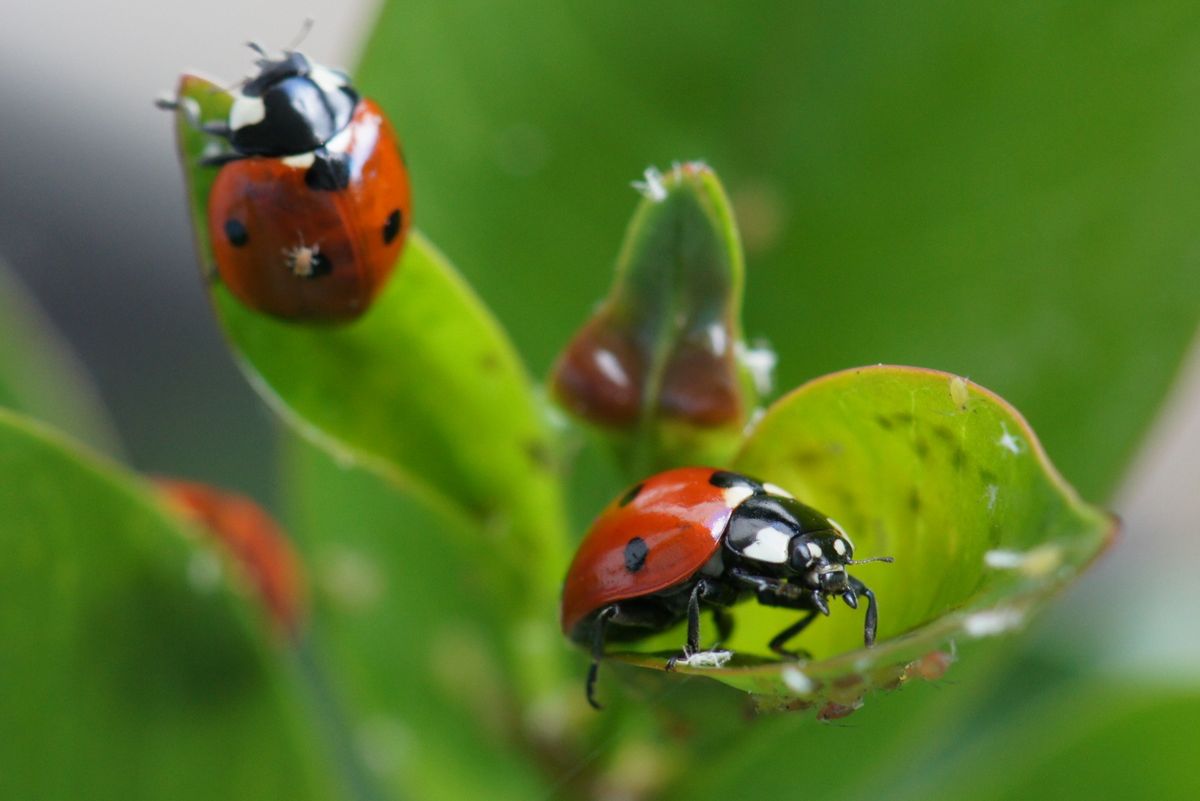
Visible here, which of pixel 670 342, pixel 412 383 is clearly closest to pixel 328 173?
pixel 412 383

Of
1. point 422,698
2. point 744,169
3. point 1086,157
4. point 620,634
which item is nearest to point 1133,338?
point 1086,157

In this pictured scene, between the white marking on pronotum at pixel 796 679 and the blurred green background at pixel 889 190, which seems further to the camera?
the blurred green background at pixel 889 190

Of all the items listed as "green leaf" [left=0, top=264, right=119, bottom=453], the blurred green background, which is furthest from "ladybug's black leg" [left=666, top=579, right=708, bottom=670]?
"green leaf" [left=0, top=264, right=119, bottom=453]

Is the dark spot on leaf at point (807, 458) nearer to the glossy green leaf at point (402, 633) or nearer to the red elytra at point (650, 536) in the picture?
the red elytra at point (650, 536)

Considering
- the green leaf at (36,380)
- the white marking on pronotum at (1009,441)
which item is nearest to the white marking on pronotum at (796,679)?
the white marking on pronotum at (1009,441)

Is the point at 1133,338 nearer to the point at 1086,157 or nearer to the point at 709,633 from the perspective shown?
the point at 1086,157

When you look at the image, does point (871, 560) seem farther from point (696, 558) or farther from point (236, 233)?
point (236, 233)
